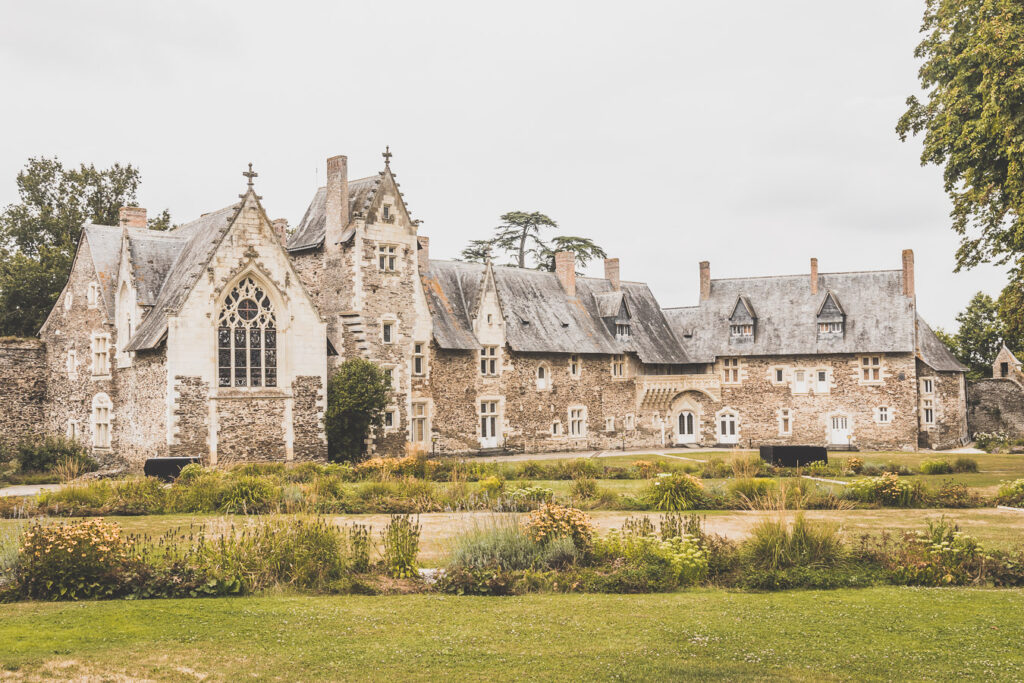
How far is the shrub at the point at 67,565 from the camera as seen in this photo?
11.3 meters

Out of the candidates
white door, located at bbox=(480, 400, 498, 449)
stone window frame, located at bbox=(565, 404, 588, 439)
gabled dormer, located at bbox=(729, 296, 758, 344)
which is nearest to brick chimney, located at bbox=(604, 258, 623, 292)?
gabled dormer, located at bbox=(729, 296, 758, 344)

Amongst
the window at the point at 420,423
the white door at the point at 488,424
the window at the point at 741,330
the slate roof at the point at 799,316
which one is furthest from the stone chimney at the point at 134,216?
the window at the point at 741,330

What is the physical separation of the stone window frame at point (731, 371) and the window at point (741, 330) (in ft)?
4.12

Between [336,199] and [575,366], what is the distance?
15.0 meters

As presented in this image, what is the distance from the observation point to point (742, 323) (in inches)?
1918

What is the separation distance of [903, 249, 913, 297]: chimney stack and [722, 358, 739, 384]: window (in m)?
9.01

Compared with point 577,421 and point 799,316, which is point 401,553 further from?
point 799,316

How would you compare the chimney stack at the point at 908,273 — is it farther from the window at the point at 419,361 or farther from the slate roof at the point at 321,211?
the slate roof at the point at 321,211

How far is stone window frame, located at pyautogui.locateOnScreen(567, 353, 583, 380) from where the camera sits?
146 ft

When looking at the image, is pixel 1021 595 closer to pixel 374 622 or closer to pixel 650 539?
pixel 650 539

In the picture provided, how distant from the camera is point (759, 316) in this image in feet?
162

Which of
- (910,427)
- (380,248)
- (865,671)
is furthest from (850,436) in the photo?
(865,671)

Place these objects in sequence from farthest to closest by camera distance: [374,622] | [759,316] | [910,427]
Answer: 1. [759,316]
2. [910,427]
3. [374,622]

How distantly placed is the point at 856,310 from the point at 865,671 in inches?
1632
